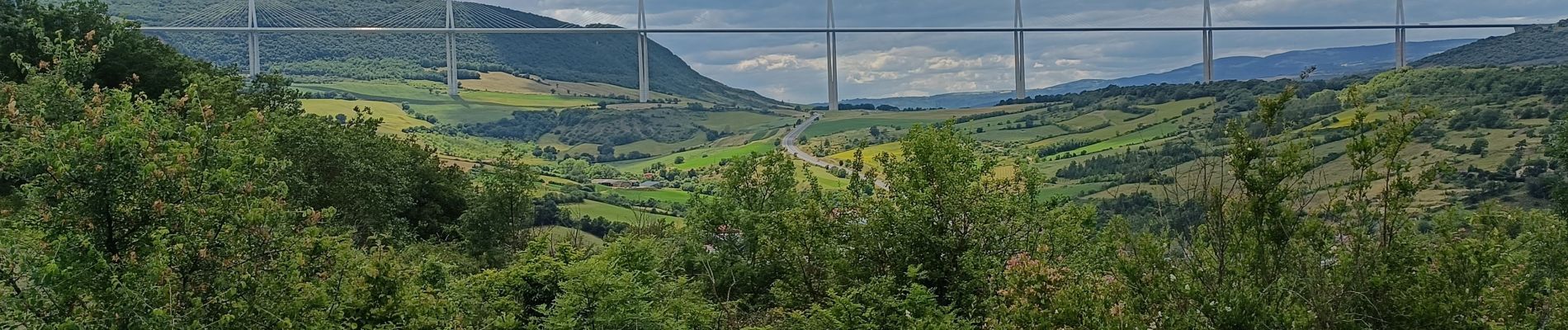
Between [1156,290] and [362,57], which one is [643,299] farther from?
[362,57]

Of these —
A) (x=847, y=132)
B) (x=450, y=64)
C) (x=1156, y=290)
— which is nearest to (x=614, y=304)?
(x=1156, y=290)

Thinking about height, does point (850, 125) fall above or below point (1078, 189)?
above

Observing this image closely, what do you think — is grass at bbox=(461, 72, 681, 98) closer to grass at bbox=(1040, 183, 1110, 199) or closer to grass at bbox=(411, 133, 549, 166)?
grass at bbox=(411, 133, 549, 166)

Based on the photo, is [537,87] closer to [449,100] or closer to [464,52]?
[464,52]

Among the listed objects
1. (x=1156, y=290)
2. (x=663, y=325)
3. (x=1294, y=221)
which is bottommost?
(x=663, y=325)

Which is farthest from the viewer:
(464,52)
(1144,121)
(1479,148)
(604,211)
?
(464,52)

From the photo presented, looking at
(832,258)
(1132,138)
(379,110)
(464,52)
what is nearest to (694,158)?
(379,110)

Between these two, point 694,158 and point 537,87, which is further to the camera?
point 537,87
